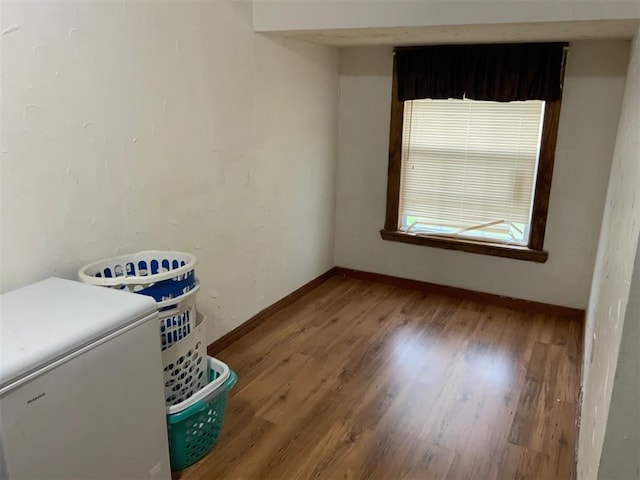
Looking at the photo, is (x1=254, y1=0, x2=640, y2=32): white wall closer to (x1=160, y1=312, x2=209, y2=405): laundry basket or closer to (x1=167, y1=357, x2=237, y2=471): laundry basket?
(x1=160, y1=312, x2=209, y2=405): laundry basket

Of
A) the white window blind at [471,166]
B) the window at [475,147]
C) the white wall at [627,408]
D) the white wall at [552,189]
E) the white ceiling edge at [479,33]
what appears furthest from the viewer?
the white window blind at [471,166]

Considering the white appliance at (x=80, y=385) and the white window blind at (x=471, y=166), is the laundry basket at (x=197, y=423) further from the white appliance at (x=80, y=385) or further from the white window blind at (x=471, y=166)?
the white window blind at (x=471, y=166)

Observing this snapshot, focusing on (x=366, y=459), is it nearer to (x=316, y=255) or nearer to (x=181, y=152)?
(x=181, y=152)

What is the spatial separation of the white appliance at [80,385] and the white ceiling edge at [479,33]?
1.89 meters

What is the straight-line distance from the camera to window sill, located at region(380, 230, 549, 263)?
3.58 metres

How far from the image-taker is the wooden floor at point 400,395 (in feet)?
A: 6.92

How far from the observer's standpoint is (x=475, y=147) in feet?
11.9

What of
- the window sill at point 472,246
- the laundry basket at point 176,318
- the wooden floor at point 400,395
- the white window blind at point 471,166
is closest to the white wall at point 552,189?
the window sill at point 472,246

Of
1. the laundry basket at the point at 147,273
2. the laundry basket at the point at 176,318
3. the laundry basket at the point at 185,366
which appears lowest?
the laundry basket at the point at 185,366

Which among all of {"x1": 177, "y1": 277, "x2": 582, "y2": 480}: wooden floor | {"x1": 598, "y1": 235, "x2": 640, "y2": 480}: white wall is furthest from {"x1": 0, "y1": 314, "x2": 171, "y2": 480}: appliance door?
{"x1": 598, "y1": 235, "x2": 640, "y2": 480}: white wall

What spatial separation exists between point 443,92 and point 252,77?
1396 millimetres


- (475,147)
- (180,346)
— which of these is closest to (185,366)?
(180,346)

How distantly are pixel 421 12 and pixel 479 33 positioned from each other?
47cm

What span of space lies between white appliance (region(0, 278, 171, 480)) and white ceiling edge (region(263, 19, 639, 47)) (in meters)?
1.89
